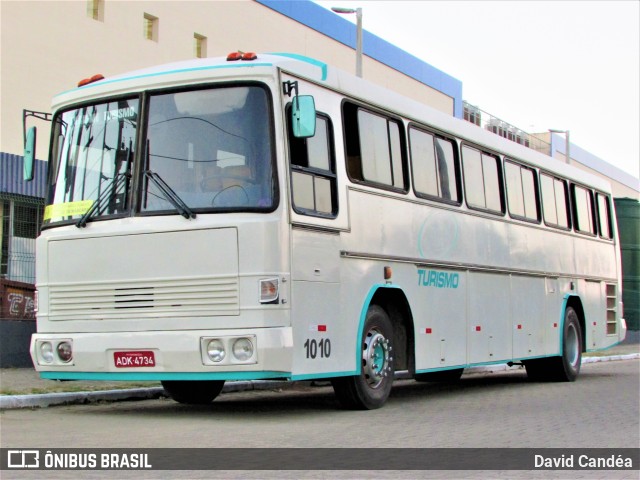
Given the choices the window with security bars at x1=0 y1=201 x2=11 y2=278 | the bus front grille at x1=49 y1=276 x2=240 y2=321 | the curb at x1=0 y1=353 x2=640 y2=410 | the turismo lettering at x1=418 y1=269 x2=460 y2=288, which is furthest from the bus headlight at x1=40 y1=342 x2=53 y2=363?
the window with security bars at x1=0 y1=201 x2=11 y2=278

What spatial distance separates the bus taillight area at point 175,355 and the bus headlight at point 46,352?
0.10 ft

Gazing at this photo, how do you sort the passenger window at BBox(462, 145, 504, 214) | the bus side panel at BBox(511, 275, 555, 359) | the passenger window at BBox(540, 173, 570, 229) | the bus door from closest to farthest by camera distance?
1. the bus door
2. the passenger window at BBox(462, 145, 504, 214)
3. the bus side panel at BBox(511, 275, 555, 359)
4. the passenger window at BBox(540, 173, 570, 229)

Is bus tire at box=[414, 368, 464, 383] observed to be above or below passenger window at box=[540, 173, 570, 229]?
below

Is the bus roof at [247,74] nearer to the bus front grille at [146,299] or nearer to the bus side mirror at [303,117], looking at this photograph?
the bus side mirror at [303,117]

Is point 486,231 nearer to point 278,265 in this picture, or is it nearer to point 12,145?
point 278,265

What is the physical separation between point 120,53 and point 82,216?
1745 cm

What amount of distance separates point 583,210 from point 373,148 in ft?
28.1

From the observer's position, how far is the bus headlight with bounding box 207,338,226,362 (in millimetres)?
9391

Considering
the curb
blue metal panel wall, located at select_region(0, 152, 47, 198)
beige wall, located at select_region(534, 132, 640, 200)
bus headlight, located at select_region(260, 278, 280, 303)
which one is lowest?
the curb

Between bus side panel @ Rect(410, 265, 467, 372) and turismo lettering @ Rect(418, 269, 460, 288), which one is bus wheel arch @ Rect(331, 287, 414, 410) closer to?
bus side panel @ Rect(410, 265, 467, 372)

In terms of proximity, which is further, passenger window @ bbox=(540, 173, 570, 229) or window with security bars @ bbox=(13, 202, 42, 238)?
window with security bars @ bbox=(13, 202, 42, 238)

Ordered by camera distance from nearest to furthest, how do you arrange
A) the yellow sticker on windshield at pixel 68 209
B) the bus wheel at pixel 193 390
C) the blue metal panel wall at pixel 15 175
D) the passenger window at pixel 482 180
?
the yellow sticker on windshield at pixel 68 209 < the bus wheel at pixel 193 390 < the passenger window at pixel 482 180 < the blue metal panel wall at pixel 15 175

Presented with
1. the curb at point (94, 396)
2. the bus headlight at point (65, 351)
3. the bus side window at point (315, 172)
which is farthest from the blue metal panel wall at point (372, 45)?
the bus headlight at point (65, 351)

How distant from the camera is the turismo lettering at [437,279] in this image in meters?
12.3
